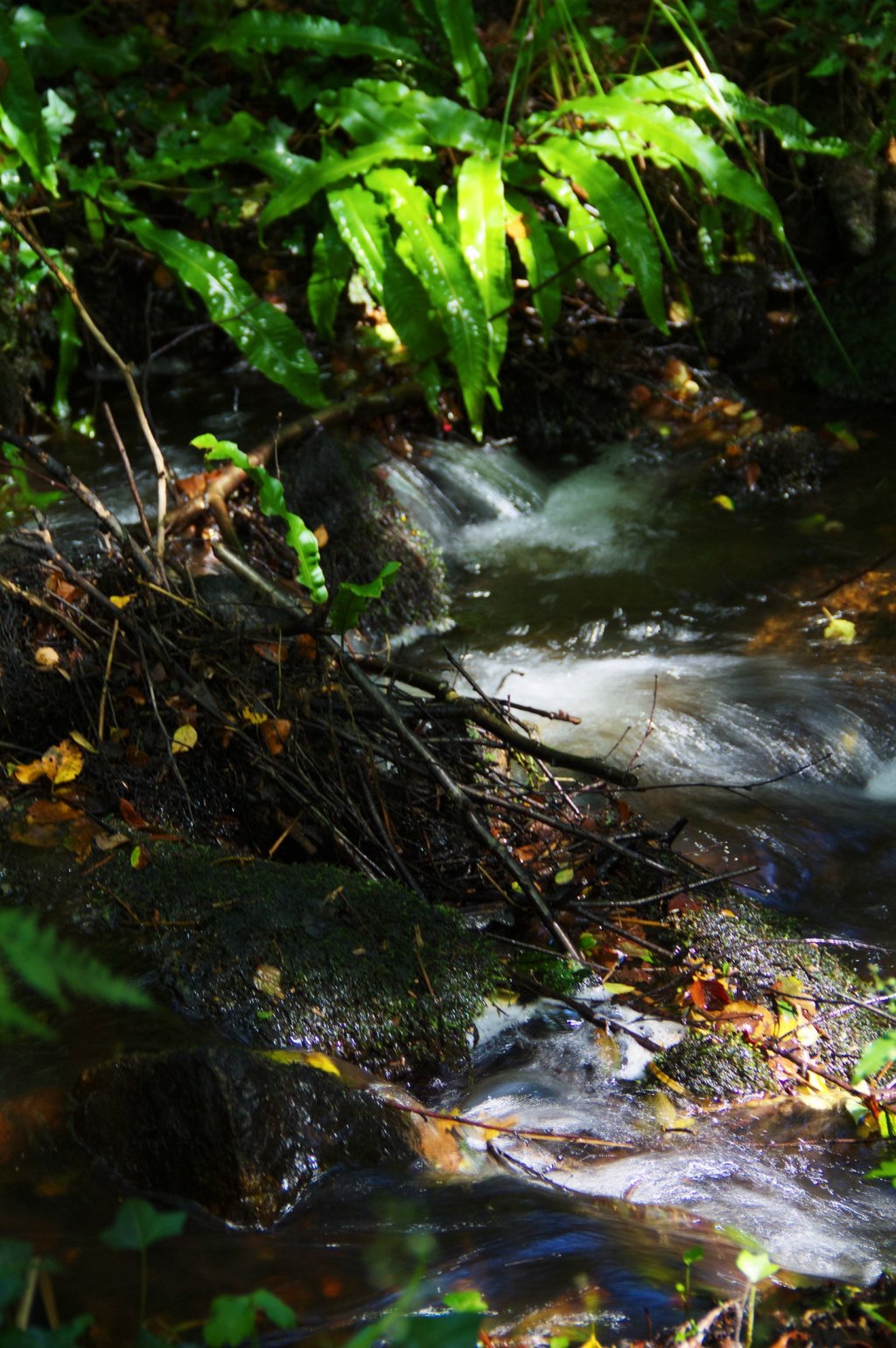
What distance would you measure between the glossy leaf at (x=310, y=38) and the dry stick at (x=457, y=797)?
4.08 meters

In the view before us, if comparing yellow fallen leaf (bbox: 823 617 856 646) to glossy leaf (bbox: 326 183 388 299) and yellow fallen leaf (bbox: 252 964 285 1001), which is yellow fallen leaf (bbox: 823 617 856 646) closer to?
glossy leaf (bbox: 326 183 388 299)

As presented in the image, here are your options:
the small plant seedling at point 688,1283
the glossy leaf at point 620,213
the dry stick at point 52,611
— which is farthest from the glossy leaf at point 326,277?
the small plant seedling at point 688,1283

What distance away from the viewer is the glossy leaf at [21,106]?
4.42 meters

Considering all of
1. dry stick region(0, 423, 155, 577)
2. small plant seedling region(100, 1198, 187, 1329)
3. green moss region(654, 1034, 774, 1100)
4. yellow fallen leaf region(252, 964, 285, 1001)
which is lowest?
green moss region(654, 1034, 774, 1100)

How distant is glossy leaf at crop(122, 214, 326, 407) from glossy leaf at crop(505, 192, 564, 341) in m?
1.16

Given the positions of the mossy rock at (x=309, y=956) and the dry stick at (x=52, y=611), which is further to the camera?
the dry stick at (x=52, y=611)

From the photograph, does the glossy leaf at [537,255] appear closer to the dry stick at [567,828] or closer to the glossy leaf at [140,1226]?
the dry stick at [567,828]

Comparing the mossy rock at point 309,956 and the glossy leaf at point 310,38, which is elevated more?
the glossy leaf at point 310,38

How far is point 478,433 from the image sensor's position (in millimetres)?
4848

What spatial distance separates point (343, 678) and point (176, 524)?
140 cm

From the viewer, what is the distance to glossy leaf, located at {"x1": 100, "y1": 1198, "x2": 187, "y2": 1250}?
111 centimetres

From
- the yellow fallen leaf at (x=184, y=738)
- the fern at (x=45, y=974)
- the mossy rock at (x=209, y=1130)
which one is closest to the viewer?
the mossy rock at (x=209, y=1130)

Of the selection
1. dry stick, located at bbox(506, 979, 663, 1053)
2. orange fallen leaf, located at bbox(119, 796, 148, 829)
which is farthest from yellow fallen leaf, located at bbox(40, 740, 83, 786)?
dry stick, located at bbox(506, 979, 663, 1053)

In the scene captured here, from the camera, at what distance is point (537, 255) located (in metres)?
5.17
